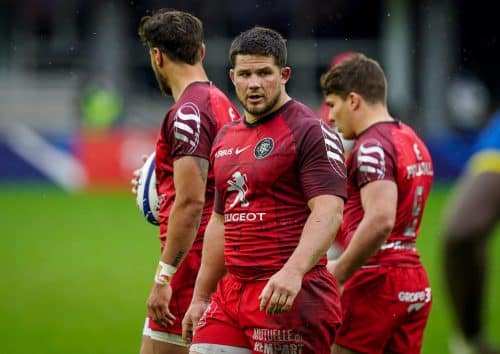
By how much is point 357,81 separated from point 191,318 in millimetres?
2004

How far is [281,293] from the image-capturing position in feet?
17.5

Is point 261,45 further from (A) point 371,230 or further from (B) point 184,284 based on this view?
(B) point 184,284

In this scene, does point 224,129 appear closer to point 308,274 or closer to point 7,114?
point 308,274

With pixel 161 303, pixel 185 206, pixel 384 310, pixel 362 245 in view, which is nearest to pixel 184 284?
pixel 161 303

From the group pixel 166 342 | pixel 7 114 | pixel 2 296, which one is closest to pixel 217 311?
pixel 166 342

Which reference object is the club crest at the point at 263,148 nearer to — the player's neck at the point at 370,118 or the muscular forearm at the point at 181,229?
the muscular forearm at the point at 181,229

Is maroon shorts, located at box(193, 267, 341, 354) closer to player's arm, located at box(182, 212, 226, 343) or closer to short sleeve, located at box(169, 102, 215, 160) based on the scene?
player's arm, located at box(182, 212, 226, 343)

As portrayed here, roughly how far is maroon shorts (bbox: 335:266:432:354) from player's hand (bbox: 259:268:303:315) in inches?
62.9

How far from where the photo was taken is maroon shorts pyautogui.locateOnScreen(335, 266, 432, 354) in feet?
22.4

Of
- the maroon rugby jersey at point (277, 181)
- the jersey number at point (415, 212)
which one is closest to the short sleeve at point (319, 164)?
the maroon rugby jersey at point (277, 181)

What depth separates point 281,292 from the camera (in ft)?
17.5

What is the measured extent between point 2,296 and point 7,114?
18.5 meters

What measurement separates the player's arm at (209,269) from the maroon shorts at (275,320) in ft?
0.75

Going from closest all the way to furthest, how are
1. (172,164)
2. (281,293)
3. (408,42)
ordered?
(281,293) → (172,164) → (408,42)
